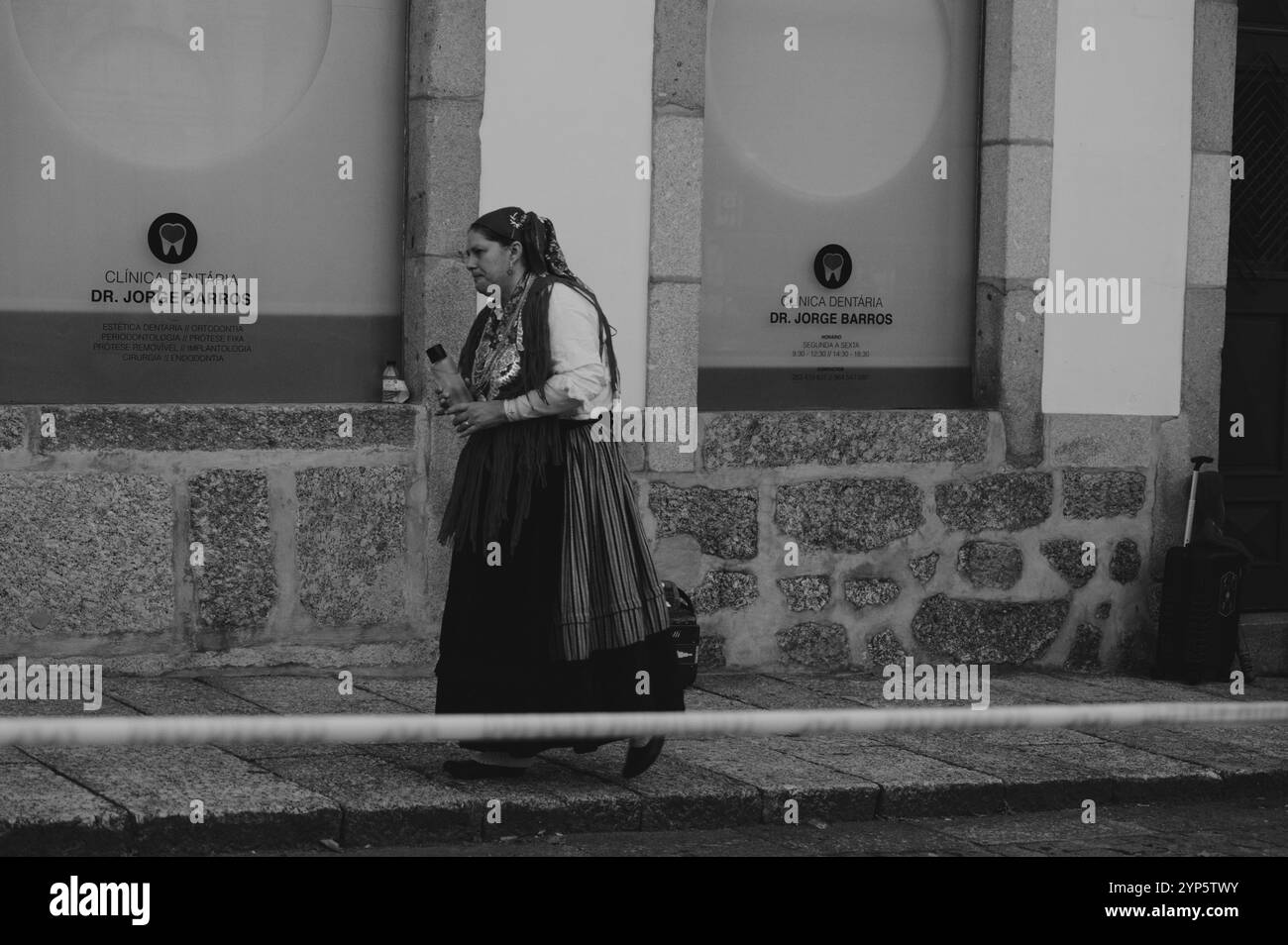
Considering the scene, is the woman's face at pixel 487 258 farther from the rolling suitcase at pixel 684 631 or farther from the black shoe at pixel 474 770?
the black shoe at pixel 474 770

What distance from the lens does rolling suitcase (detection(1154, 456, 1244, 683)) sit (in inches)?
345

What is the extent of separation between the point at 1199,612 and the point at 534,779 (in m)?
3.64

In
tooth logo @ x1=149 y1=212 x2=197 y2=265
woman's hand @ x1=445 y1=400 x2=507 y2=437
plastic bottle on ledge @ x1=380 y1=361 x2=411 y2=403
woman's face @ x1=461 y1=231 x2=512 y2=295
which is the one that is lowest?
woman's hand @ x1=445 y1=400 x2=507 y2=437

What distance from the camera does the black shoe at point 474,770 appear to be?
6266mm

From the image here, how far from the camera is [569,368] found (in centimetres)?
617

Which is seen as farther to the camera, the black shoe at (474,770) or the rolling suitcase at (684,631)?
the rolling suitcase at (684,631)

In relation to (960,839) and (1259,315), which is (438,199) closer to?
(960,839)

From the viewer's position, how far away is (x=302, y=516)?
7.72 m

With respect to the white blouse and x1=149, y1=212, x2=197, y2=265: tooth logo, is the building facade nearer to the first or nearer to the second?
x1=149, y1=212, x2=197, y2=265: tooth logo

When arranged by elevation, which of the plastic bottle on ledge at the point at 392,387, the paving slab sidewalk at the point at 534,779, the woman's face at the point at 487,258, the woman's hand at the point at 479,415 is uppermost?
the woman's face at the point at 487,258

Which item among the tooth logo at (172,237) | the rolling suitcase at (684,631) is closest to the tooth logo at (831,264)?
the rolling suitcase at (684,631)

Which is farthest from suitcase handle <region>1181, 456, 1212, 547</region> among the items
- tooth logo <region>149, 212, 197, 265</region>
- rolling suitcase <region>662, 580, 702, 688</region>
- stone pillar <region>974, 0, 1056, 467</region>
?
tooth logo <region>149, 212, 197, 265</region>

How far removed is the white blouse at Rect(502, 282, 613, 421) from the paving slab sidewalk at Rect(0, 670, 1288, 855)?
3.75ft

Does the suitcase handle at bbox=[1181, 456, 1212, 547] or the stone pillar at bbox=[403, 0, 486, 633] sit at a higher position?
the stone pillar at bbox=[403, 0, 486, 633]
